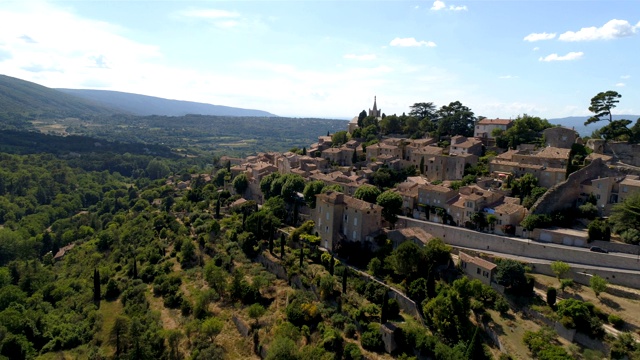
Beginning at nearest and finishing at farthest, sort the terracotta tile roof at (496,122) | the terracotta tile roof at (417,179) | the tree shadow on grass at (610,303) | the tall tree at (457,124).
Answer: the tree shadow on grass at (610,303) → the terracotta tile roof at (417,179) → the terracotta tile roof at (496,122) → the tall tree at (457,124)

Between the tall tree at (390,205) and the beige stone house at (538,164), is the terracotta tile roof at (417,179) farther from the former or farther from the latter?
the beige stone house at (538,164)

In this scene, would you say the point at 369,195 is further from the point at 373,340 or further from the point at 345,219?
the point at 373,340

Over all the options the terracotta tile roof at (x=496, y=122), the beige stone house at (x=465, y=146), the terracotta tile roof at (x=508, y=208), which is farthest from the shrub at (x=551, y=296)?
the terracotta tile roof at (x=496, y=122)

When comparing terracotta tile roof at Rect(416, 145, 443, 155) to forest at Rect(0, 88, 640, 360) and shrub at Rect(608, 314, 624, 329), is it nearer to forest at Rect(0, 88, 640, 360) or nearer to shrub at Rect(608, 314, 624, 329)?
forest at Rect(0, 88, 640, 360)

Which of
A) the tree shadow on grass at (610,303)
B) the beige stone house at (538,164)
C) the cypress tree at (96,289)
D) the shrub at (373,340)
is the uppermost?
the beige stone house at (538,164)

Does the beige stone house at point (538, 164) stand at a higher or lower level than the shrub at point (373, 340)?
higher

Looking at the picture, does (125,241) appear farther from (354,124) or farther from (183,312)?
(354,124)

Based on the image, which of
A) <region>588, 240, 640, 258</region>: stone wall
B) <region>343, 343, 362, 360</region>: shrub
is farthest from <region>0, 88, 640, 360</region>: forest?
<region>588, 240, 640, 258</region>: stone wall
